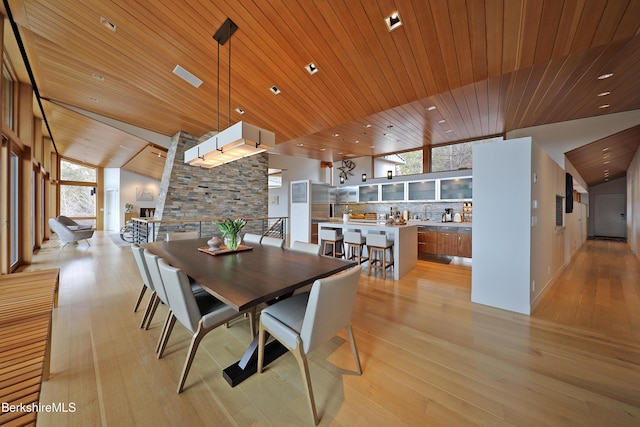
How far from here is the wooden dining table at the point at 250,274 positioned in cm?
144

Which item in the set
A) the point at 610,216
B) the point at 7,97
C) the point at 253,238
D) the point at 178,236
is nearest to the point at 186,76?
the point at 178,236

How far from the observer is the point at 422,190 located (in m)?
6.09

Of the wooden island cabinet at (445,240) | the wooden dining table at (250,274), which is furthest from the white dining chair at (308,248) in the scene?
the wooden island cabinet at (445,240)

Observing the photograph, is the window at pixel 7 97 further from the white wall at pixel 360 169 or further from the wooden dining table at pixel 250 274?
the white wall at pixel 360 169

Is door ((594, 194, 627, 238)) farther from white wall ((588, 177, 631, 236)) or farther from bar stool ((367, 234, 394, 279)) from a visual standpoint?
bar stool ((367, 234, 394, 279))

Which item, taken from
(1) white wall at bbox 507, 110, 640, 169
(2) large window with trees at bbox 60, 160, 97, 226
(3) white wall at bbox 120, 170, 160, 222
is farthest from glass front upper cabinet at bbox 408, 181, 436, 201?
(2) large window with trees at bbox 60, 160, 97, 226

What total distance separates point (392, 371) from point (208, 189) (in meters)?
6.25

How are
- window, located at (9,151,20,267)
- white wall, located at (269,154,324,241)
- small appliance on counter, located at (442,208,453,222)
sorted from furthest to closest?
white wall, located at (269,154,324,241) < small appliance on counter, located at (442,208,453,222) < window, located at (9,151,20,267)

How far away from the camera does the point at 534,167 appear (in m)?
2.71

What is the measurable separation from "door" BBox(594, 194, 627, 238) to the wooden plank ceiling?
813cm

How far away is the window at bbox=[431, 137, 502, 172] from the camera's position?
6.15 m

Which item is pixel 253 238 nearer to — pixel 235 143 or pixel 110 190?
pixel 235 143

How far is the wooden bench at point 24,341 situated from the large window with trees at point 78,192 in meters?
12.5

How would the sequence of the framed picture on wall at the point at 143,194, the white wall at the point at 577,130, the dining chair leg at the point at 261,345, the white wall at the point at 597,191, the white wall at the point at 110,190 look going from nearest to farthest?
the dining chair leg at the point at 261,345
the white wall at the point at 577,130
the white wall at the point at 597,191
the white wall at the point at 110,190
the framed picture on wall at the point at 143,194
